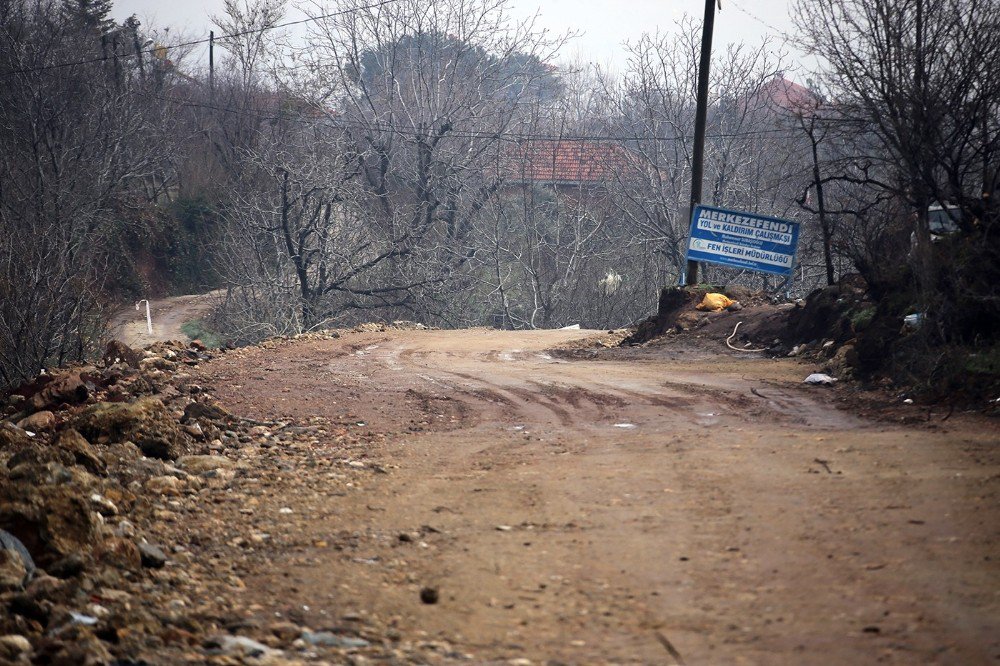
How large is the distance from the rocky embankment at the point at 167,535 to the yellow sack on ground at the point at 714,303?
428 inches

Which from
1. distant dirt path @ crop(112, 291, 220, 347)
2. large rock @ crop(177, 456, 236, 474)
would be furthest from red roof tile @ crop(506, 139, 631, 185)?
large rock @ crop(177, 456, 236, 474)

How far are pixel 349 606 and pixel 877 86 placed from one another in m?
10.8

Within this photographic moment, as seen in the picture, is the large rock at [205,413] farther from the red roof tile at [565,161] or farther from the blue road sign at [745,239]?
the red roof tile at [565,161]

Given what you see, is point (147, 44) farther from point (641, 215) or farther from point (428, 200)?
point (641, 215)

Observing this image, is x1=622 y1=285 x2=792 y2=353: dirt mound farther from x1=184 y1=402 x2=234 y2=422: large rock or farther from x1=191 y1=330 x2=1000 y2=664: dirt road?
x1=184 y1=402 x2=234 y2=422: large rock

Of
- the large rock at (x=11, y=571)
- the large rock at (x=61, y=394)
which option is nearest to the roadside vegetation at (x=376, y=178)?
the large rock at (x=61, y=394)

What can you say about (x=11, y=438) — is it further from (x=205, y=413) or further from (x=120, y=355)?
(x=120, y=355)

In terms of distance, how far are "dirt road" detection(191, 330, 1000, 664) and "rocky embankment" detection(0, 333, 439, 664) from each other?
6.7 inches

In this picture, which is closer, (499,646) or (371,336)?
(499,646)

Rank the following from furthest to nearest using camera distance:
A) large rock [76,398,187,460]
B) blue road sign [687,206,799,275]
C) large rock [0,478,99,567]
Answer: blue road sign [687,206,799,275]
large rock [76,398,187,460]
large rock [0,478,99,567]

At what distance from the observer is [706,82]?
22.5 m

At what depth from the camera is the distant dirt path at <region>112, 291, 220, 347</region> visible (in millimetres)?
31438

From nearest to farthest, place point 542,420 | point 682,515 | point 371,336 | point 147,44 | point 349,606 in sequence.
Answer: point 349,606
point 682,515
point 542,420
point 371,336
point 147,44

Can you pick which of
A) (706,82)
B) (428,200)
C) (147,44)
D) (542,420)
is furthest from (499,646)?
(147,44)
